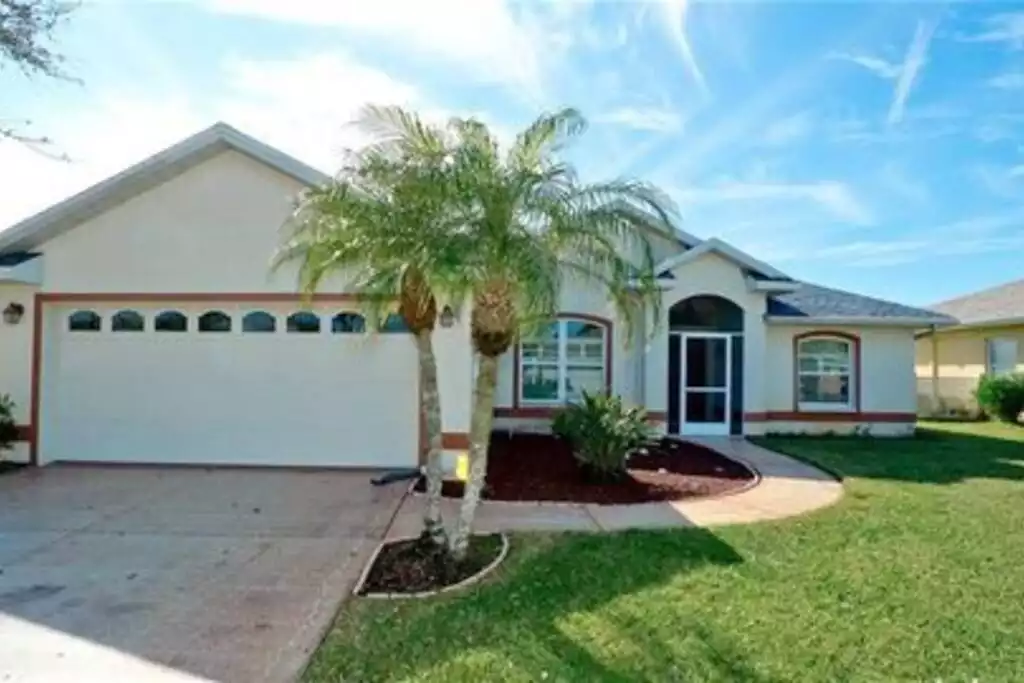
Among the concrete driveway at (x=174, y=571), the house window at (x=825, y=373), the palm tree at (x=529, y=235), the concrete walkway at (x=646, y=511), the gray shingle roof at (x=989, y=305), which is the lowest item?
the concrete driveway at (x=174, y=571)

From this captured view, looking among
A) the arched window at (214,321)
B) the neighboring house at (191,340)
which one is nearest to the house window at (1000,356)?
the neighboring house at (191,340)

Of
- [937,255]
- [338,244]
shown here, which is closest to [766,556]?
[338,244]

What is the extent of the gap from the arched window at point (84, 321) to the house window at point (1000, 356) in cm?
2721

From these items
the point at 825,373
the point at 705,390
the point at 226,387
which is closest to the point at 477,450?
the point at 226,387

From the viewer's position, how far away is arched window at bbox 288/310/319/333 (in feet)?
46.1

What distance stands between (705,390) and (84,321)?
14554 mm

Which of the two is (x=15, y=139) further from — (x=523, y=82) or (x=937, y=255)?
(x=937, y=255)

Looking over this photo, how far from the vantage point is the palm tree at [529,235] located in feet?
23.6

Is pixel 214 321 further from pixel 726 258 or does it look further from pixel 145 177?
pixel 726 258

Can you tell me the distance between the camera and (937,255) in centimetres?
3391

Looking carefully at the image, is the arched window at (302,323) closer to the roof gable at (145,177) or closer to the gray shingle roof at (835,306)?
the roof gable at (145,177)

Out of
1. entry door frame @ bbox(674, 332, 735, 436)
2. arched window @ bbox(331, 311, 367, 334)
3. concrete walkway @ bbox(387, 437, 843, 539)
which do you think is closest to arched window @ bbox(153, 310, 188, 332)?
arched window @ bbox(331, 311, 367, 334)

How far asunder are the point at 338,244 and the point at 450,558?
11.4 feet

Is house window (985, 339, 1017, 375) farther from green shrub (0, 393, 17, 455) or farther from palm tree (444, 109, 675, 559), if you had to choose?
green shrub (0, 393, 17, 455)
